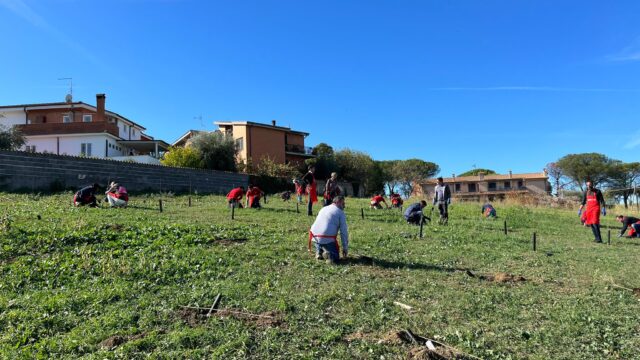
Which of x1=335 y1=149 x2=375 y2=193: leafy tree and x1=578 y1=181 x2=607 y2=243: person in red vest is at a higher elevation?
x1=335 y1=149 x2=375 y2=193: leafy tree

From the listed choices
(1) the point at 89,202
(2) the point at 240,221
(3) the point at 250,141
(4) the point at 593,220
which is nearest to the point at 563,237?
(4) the point at 593,220

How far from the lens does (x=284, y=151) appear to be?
2320 inches

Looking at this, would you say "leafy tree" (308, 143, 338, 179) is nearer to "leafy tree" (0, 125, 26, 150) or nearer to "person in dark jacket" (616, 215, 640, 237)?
"leafy tree" (0, 125, 26, 150)

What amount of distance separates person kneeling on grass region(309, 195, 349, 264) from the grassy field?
0.31 m

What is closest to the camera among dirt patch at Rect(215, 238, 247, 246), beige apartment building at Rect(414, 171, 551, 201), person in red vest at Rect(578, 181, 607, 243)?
dirt patch at Rect(215, 238, 247, 246)

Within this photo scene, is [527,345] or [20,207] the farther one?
[20,207]

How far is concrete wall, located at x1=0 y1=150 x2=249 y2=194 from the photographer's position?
21.5m

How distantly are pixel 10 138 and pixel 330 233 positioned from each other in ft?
113

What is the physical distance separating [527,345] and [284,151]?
54.3m

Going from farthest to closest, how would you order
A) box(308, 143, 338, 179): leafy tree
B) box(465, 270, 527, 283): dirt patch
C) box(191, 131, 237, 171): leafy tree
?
box(308, 143, 338, 179): leafy tree < box(191, 131, 237, 171): leafy tree < box(465, 270, 527, 283): dirt patch

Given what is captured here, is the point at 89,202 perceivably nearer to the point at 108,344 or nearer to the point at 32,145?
the point at 108,344

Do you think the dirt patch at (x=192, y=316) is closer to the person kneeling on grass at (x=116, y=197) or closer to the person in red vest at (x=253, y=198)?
the person kneeling on grass at (x=116, y=197)

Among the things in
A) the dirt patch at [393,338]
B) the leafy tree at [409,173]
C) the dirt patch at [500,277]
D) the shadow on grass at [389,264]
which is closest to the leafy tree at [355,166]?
the leafy tree at [409,173]

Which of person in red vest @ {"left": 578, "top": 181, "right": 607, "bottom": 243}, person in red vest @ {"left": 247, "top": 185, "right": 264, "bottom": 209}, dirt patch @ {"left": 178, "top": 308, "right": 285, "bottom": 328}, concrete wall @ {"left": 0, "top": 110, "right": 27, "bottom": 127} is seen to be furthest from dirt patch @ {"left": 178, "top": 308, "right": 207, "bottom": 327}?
concrete wall @ {"left": 0, "top": 110, "right": 27, "bottom": 127}
